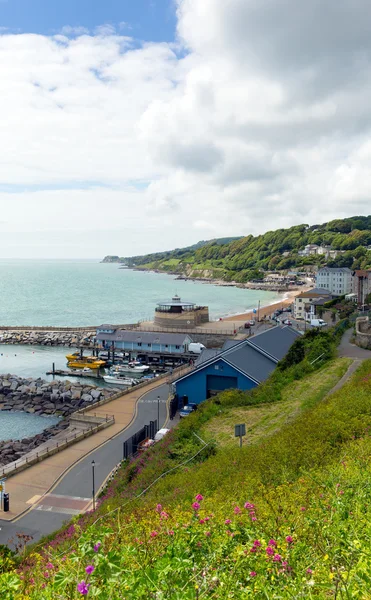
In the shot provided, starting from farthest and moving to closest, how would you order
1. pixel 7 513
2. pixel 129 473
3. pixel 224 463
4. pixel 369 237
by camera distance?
pixel 369 237 < pixel 7 513 < pixel 129 473 < pixel 224 463

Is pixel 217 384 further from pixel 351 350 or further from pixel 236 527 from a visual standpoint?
pixel 236 527

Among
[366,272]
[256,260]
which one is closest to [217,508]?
[366,272]

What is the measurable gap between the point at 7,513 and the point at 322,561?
576 inches

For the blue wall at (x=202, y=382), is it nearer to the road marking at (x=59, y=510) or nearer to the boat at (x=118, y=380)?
the road marking at (x=59, y=510)

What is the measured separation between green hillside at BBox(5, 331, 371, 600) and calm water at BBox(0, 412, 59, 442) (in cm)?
1579

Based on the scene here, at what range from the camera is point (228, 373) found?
78.2 ft

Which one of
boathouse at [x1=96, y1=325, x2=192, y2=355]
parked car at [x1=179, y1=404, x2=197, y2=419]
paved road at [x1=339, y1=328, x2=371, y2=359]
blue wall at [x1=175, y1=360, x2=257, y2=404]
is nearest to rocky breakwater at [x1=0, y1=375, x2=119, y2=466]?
blue wall at [x1=175, y1=360, x2=257, y2=404]

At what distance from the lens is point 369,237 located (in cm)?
15162

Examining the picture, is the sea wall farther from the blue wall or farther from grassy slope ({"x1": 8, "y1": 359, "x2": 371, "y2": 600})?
grassy slope ({"x1": 8, "y1": 359, "x2": 371, "y2": 600})

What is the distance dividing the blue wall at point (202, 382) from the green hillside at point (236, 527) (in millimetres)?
9597

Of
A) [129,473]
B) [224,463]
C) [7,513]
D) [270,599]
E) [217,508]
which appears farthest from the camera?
[7,513]

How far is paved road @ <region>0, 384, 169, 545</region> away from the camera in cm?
1441

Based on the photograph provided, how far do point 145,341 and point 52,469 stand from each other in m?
29.2

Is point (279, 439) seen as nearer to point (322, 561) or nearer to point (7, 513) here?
point (322, 561)
